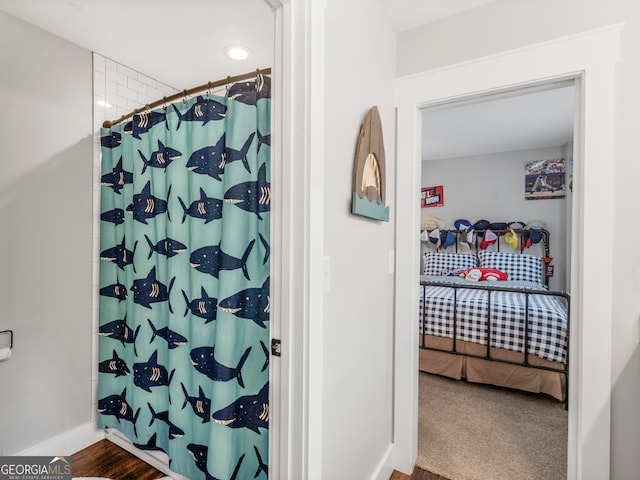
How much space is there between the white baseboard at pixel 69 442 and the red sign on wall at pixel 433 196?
491cm

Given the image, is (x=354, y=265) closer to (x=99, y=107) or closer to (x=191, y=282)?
(x=191, y=282)

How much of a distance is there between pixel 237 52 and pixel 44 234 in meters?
1.55

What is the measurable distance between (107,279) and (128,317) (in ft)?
1.09

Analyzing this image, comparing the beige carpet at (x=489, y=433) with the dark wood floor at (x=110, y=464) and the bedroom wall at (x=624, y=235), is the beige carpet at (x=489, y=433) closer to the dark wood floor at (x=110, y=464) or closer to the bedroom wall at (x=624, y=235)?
the bedroom wall at (x=624, y=235)

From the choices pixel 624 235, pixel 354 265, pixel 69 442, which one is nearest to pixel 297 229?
pixel 354 265

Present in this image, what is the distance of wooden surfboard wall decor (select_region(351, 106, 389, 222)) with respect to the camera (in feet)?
4.43

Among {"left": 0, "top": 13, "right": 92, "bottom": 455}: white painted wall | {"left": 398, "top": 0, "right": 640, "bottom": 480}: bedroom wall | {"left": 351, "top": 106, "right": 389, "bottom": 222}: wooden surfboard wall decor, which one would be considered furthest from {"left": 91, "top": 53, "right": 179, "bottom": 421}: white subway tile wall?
{"left": 398, "top": 0, "right": 640, "bottom": 480}: bedroom wall

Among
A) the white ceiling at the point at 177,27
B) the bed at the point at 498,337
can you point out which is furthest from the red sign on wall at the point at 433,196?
the white ceiling at the point at 177,27

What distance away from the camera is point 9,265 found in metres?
1.70

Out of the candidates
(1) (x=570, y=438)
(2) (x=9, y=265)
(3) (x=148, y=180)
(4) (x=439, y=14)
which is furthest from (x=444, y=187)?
(2) (x=9, y=265)

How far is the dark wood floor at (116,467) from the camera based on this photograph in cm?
174

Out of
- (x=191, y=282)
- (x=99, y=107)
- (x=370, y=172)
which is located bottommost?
(x=191, y=282)

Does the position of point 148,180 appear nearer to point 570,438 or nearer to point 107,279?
point 107,279

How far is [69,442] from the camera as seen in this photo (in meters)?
1.90
